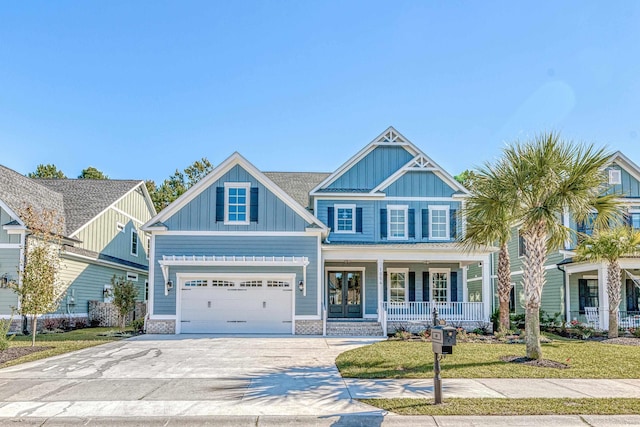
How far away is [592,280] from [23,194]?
23.9 metres

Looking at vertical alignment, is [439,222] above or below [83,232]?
above

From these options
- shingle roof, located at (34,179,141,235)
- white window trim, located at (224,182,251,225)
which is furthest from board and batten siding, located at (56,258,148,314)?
white window trim, located at (224,182,251,225)

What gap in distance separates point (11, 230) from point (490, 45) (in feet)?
57.8

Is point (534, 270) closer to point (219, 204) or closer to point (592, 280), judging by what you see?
point (219, 204)

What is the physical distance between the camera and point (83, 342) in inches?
619

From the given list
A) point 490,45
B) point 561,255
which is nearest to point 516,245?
point 561,255

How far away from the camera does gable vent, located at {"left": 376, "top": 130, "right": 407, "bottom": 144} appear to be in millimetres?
22344

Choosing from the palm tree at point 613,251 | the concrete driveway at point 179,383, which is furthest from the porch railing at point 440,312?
the concrete driveway at point 179,383

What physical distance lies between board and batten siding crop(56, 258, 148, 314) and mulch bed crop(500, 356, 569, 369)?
1479 cm

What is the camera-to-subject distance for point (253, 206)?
19.4 metres

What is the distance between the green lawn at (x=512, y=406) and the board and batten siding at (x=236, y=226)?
12.0 metres

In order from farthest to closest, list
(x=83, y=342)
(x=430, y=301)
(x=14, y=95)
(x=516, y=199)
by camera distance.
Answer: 1. (x=430, y=301)
2. (x=14, y=95)
3. (x=83, y=342)
4. (x=516, y=199)

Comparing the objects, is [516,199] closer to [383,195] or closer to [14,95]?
[383,195]

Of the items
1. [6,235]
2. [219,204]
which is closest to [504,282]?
[219,204]
